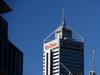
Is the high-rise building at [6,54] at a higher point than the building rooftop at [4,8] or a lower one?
lower

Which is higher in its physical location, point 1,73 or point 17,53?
point 17,53

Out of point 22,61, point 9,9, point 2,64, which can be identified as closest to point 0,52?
point 2,64

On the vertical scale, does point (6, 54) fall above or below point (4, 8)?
below

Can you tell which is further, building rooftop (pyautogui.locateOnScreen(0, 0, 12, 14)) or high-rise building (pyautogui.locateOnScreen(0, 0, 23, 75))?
high-rise building (pyautogui.locateOnScreen(0, 0, 23, 75))

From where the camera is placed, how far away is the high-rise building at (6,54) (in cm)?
9972

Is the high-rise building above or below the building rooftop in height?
below

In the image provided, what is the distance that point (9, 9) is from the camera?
324 ft

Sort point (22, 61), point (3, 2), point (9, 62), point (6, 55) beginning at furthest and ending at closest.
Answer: point (22, 61) → point (9, 62) → point (6, 55) → point (3, 2)

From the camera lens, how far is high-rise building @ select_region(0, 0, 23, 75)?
327 feet

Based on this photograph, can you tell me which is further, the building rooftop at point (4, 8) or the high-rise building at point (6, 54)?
the high-rise building at point (6, 54)

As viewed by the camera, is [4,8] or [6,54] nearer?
[4,8]

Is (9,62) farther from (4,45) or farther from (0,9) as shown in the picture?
(0,9)

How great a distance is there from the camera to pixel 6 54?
110m

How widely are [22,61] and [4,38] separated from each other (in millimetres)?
33775
